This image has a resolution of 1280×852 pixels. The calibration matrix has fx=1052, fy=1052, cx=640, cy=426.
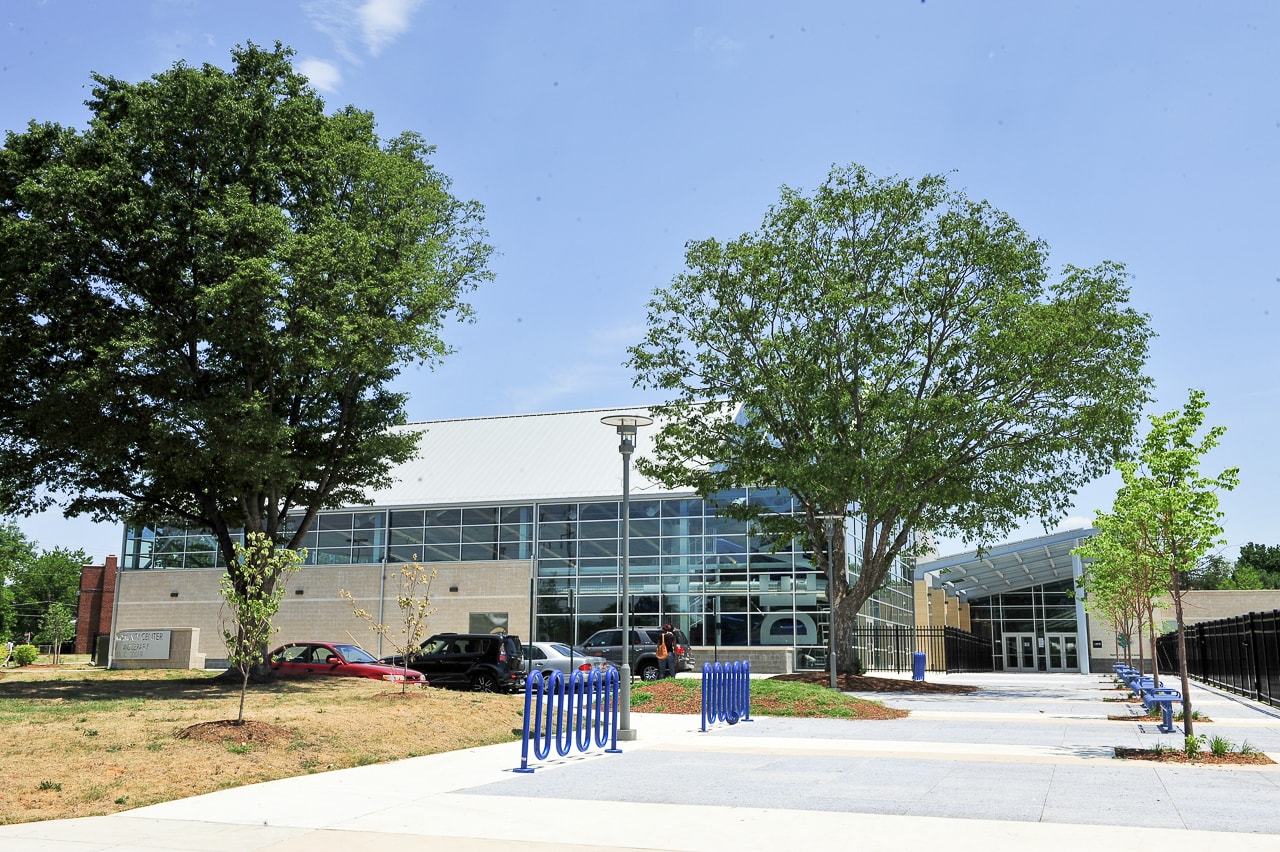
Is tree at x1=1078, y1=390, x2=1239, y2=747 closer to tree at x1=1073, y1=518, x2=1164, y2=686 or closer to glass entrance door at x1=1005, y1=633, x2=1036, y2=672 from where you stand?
tree at x1=1073, y1=518, x2=1164, y2=686

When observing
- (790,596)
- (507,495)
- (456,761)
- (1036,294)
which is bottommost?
(456,761)

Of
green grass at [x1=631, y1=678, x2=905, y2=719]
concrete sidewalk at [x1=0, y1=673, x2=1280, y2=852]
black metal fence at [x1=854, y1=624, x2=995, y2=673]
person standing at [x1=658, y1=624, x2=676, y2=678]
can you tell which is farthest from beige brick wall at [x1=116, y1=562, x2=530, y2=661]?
concrete sidewalk at [x1=0, y1=673, x2=1280, y2=852]

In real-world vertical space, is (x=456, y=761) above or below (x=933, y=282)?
below

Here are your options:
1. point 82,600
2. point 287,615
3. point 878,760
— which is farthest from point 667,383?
point 82,600

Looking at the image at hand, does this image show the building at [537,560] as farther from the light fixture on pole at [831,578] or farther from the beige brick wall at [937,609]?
the beige brick wall at [937,609]

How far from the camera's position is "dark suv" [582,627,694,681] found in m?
33.5

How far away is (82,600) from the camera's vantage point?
58.3 m

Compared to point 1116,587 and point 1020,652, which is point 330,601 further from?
point 1020,652

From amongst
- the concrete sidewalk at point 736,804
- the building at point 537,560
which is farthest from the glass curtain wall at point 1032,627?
the concrete sidewalk at point 736,804

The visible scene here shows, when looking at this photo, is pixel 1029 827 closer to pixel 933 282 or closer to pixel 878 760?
pixel 878 760

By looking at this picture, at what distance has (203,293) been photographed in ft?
74.5

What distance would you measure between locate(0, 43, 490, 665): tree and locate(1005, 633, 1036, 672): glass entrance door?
48733 mm

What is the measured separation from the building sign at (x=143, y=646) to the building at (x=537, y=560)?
6155mm

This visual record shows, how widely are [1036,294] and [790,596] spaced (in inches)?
583
